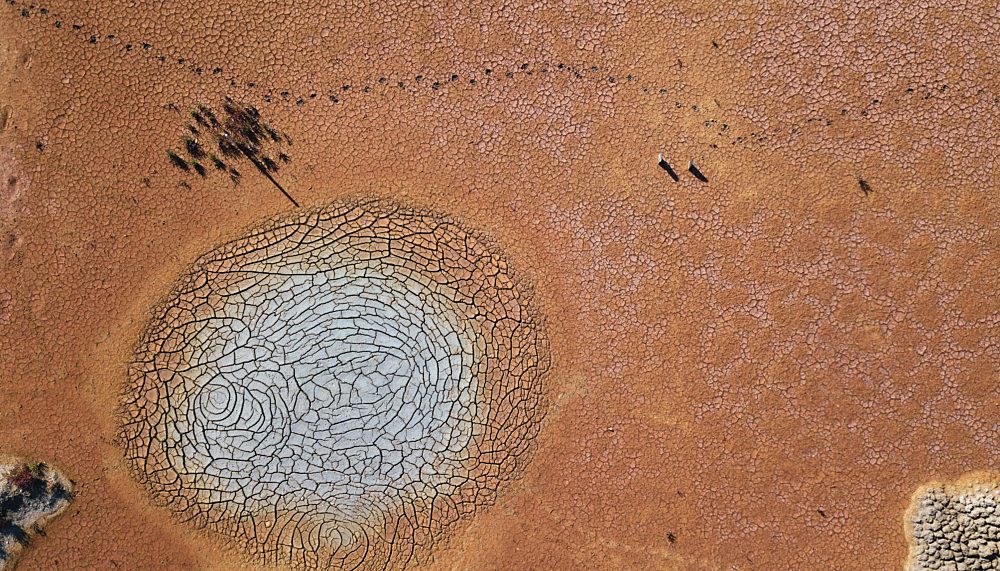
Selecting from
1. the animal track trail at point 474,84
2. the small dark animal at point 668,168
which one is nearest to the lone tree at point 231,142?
the animal track trail at point 474,84

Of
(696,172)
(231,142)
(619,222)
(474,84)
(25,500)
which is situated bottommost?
(25,500)

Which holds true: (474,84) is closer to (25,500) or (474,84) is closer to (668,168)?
(668,168)

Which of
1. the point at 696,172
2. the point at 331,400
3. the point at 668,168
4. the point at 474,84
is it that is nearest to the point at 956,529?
the point at 696,172

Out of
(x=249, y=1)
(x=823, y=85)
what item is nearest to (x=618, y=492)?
(x=823, y=85)

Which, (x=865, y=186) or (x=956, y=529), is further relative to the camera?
(x=865, y=186)

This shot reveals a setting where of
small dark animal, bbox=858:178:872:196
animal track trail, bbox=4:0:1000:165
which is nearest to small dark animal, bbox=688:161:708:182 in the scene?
animal track trail, bbox=4:0:1000:165

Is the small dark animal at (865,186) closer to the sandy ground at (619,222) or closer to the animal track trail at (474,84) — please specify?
the sandy ground at (619,222)
